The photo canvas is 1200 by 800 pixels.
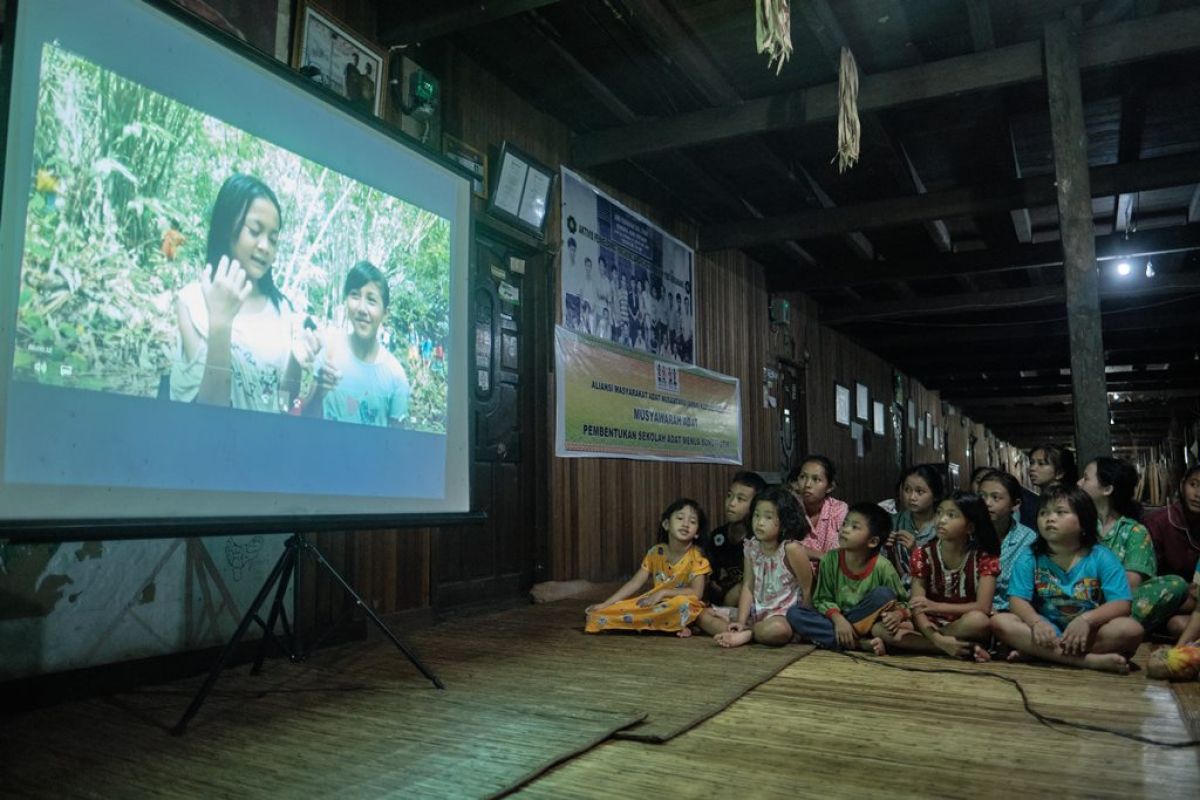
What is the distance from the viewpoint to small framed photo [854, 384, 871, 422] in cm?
1072

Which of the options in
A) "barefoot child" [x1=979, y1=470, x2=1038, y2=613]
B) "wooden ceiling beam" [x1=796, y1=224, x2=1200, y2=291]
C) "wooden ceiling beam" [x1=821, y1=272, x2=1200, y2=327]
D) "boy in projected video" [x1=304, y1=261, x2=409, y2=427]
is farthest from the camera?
"wooden ceiling beam" [x1=821, y1=272, x2=1200, y2=327]

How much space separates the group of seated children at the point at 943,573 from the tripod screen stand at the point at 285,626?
1.32 meters

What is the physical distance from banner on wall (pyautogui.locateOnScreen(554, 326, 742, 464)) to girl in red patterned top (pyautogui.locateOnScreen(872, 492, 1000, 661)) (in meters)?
2.27

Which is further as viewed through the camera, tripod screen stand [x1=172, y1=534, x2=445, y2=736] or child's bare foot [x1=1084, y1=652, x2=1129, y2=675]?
child's bare foot [x1=1084, y1=652, x2=1129, y2=675]

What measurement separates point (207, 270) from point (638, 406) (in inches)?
A: 148

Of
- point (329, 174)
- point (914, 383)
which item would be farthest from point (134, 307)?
point (914, 383)

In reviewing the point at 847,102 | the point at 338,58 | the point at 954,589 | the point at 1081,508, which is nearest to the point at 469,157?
the point at 338,58

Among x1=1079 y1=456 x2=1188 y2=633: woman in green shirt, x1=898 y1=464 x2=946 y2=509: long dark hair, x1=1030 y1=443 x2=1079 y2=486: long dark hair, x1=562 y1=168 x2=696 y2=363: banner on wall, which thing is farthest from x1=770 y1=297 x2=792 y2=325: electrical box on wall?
x1=1079 y1=456 x2=1188 y2=633: woman in green shirt

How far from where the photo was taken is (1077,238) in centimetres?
405

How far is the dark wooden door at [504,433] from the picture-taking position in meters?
4.39

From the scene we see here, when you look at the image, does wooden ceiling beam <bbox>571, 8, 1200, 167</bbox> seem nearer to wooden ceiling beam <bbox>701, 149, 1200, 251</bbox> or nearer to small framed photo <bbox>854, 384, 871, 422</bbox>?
wooden ceiling beam <bbox>701, 149, 1200, 251</bbox>

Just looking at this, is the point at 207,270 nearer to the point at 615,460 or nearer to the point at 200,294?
the point at 200,294

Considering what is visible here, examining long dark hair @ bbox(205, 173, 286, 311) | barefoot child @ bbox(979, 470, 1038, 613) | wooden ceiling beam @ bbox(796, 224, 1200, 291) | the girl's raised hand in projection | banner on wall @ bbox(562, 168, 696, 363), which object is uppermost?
wooden ceiling beam @ bbox(796, 224, 1200, 291)

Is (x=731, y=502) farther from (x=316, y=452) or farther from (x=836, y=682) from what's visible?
(x=316, y=452)
